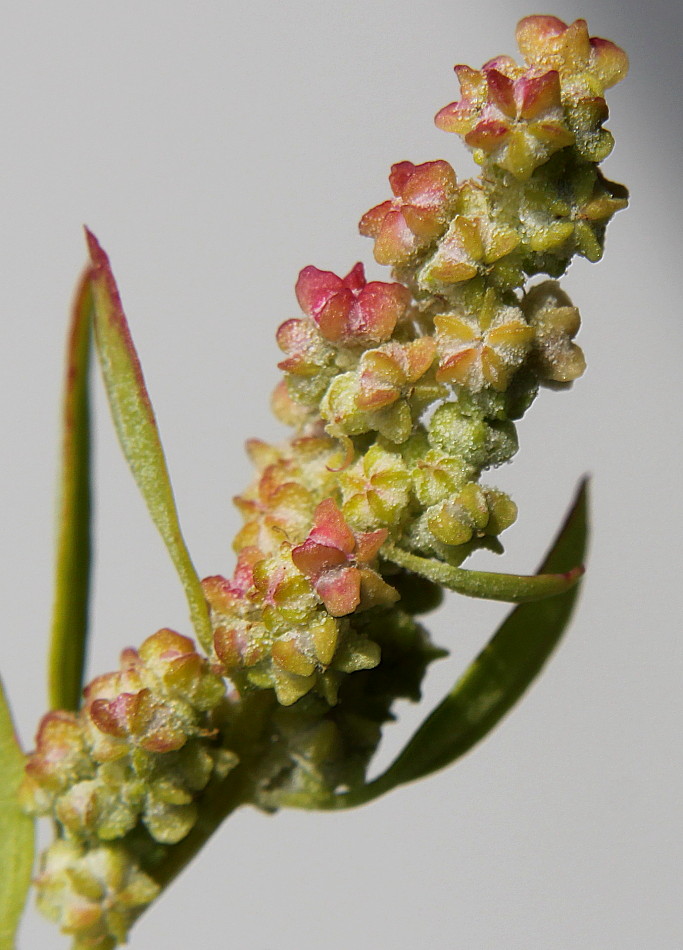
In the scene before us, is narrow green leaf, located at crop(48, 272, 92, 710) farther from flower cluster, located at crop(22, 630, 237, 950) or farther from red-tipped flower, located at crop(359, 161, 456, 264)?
red-tipped flower, located at crop(359, 161, 456, 264)

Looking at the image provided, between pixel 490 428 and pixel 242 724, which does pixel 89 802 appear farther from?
pixel 490 428

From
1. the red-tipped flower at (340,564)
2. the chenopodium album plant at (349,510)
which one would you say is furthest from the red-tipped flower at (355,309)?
the red-tipped flower at (340,564)

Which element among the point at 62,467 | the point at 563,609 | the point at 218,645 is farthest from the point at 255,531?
the point at 563,609

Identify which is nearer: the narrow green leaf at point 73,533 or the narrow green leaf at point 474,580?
the narrow green leaf at point 474,580

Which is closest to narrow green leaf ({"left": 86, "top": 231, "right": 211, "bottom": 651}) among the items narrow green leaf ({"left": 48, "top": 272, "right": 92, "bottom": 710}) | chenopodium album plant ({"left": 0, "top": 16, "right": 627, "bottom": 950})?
chenopodium album plant ({"left": 0, "top": 16, "right": 627, "bottom": 950})

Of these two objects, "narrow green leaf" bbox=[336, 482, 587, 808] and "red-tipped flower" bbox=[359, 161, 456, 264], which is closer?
"red-tipped flower" bbox=[359, 161, 456, 264]

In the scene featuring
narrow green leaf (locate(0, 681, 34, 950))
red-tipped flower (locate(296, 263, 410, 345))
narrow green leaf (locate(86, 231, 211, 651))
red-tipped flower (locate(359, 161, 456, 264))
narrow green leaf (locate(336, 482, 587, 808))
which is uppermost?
red-tipped flower (locate(359, 161, 456, 264))

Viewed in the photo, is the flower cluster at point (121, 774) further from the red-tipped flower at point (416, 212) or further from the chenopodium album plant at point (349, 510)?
the red-tipped flower at point (416, 212)

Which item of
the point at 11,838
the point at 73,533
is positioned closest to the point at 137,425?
the point at 73,533
